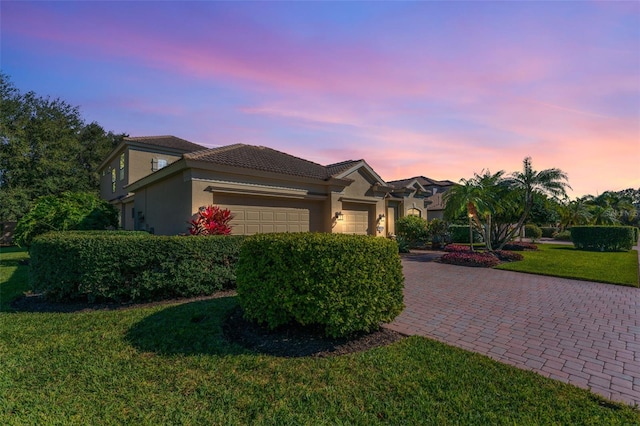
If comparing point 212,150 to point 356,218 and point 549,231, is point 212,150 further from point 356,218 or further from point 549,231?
point 549,231

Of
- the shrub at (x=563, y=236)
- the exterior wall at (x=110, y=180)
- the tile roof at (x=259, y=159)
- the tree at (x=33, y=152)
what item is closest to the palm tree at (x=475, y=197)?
the tile roof at (x=259, y=159)

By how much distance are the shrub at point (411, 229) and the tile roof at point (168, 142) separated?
15.5m

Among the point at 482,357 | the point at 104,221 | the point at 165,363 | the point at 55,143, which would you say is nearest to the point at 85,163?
the point at 55,143

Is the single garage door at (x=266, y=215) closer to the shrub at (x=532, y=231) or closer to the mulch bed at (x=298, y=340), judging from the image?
the mulch bed at (x=298, y=340)

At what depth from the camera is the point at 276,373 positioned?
3.38m

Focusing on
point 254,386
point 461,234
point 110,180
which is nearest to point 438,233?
point 461,234

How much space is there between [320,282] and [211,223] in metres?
6.00

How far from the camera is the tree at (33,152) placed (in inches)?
927

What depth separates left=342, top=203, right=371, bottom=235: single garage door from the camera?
15.0 meters

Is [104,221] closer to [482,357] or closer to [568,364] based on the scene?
[482,357]

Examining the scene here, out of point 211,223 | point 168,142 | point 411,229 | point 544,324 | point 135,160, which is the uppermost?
point 168,142

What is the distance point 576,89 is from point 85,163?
1658 inches

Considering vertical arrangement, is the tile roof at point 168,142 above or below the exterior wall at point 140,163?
above

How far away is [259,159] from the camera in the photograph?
12.7 meters
